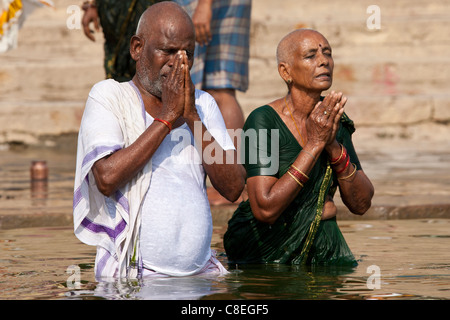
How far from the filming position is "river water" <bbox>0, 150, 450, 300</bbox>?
4078 millimetres

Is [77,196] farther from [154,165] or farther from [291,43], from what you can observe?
[291,43]

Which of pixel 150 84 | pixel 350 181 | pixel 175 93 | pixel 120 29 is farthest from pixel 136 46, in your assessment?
pixel 120 29

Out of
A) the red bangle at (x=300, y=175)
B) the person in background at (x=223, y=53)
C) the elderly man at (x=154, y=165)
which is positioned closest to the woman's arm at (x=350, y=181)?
the red bangle at (x=300, y=175)

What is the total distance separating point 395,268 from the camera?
15.7 ft

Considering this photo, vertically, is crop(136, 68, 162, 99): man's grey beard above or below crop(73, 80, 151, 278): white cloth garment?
above


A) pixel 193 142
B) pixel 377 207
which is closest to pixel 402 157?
pixel 377 207

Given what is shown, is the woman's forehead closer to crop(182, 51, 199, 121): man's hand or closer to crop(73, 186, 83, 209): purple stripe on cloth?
crop(182, 51, 199, 121): man's hand

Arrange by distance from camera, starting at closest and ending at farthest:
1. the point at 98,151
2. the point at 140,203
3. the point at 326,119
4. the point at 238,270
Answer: the point at 98,151 → the point at 140,203 → the point at 326,119 → the point at 238,270

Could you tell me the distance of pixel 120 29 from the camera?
260 inches

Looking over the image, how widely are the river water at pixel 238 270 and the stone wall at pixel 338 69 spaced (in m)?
4.87

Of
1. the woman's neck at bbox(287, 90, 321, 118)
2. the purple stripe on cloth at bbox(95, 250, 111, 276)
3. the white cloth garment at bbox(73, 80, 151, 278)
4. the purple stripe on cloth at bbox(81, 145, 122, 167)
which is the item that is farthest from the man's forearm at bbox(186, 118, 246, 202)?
the woman's neck at bbox(287, 90, 321, 118)

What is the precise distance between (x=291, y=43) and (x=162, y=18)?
0.88m

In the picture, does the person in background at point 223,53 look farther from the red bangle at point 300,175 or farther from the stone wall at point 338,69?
the stone wall at point 338,69

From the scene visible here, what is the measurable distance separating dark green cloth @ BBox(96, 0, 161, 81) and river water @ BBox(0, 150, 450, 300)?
1017 millimetres
